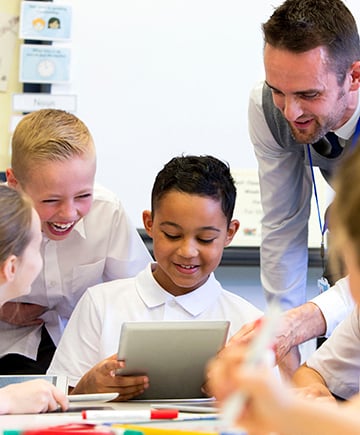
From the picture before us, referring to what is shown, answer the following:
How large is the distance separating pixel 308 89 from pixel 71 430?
103 cm

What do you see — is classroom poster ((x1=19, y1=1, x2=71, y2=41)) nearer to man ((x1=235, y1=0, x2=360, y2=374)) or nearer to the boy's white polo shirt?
man ((x1=235, y1=0, x2=360, y2=374))

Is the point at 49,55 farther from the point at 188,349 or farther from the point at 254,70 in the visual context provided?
the point at 188,349

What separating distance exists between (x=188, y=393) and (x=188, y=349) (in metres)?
0.12

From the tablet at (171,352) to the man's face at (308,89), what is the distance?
0.60m

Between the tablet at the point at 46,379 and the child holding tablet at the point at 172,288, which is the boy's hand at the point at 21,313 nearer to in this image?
the child holding tablet at the point at 172,288

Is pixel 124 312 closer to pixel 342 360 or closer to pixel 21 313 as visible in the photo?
pixel 21 313

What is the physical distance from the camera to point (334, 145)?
6.29ft

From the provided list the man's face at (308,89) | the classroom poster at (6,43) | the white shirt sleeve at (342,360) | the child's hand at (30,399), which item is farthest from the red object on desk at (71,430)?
the classroom poster at (6,43)

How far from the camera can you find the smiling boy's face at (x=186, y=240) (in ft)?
5.46

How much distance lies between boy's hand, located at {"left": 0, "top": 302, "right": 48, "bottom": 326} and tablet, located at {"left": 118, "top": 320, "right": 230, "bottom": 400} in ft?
1.79

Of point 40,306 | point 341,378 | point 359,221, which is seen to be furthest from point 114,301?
point 359,221

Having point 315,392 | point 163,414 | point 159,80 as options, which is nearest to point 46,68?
point 159,80

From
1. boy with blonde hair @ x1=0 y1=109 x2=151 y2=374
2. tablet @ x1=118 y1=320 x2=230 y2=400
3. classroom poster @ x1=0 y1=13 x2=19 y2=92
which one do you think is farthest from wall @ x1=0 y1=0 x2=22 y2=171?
tablet @ x1=118 y1=320 x2=230 y2=400

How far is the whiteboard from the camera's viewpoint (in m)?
2.62
